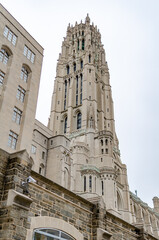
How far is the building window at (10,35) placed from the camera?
96.9 feet

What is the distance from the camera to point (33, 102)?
3145 cm

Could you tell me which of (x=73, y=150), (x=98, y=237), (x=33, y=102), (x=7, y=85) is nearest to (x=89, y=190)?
(x=73, y=150)

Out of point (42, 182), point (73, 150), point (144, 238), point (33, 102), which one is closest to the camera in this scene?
point (42, 182)

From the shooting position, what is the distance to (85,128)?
70562 mm

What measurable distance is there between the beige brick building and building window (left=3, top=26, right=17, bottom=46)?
12 cm

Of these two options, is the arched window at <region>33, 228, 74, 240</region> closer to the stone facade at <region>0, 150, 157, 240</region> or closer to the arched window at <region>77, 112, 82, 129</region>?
the stone facade at <region>0, 150, 157, 240</region>

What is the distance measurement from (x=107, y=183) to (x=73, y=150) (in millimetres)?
10858

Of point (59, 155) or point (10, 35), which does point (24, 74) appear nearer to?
point (10, 35)

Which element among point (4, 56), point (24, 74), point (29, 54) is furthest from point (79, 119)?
point (4, 56)

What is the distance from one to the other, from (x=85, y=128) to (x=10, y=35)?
43.1 m

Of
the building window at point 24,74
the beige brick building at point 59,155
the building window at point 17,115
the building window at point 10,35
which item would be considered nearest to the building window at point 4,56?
the beige brick building at point 59,155

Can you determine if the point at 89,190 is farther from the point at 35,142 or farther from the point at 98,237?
the point at 98,237

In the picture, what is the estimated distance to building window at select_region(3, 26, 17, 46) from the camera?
96.9 feet

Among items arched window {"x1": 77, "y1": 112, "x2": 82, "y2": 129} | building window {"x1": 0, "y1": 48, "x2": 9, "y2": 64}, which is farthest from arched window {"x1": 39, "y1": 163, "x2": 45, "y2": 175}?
arched window {"x1": 77, "y1": 112, "x2": 82, "y2": 129}
